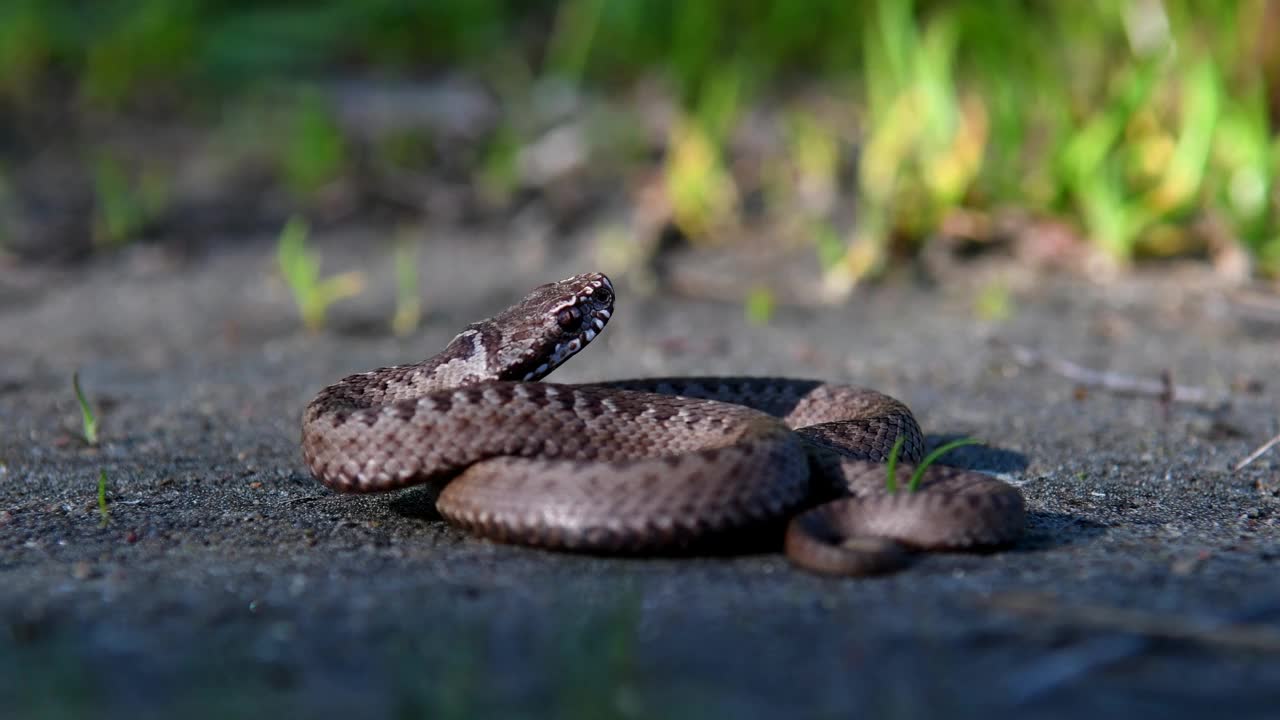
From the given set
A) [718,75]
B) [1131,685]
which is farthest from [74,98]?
[1131,685]

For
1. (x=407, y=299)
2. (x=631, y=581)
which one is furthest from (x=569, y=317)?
(x=407, y=299)

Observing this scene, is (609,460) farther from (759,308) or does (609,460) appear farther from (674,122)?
(674,122)

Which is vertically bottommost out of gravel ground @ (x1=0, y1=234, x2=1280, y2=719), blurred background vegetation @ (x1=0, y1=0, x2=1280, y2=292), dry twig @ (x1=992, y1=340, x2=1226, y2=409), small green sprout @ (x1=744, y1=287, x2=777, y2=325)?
gravel ground @ (x1=0, y1=234, x2=1280, y2=719)

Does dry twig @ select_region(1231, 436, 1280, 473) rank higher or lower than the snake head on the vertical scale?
lower

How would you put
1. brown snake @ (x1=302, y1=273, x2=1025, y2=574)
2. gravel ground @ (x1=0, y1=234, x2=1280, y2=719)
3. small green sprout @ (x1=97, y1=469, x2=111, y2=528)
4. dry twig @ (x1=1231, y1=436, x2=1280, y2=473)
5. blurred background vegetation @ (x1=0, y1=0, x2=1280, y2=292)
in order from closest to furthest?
gravel ground @ (x1=0, y1=234, x2=1280, y2=719) → brown snake @ (x1=302, y1=273, x2=1025, y2=574) → small green sprout @ (x1=97, y1=469, x2=111, y2=528) → dry twig @ (x1=1231, y1=436, x2=1280, y2=473) → blurred background vegetation @ (x1=0, y1=0, x2=1280, y2=292)

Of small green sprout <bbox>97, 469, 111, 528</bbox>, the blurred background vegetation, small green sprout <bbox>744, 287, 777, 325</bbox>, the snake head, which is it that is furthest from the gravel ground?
the blurred background vegetation

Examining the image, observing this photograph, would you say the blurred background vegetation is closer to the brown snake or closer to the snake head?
the snake head

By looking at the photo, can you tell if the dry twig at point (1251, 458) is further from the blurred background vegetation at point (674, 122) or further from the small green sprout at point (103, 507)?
the small green sprout at point (103, 507)
